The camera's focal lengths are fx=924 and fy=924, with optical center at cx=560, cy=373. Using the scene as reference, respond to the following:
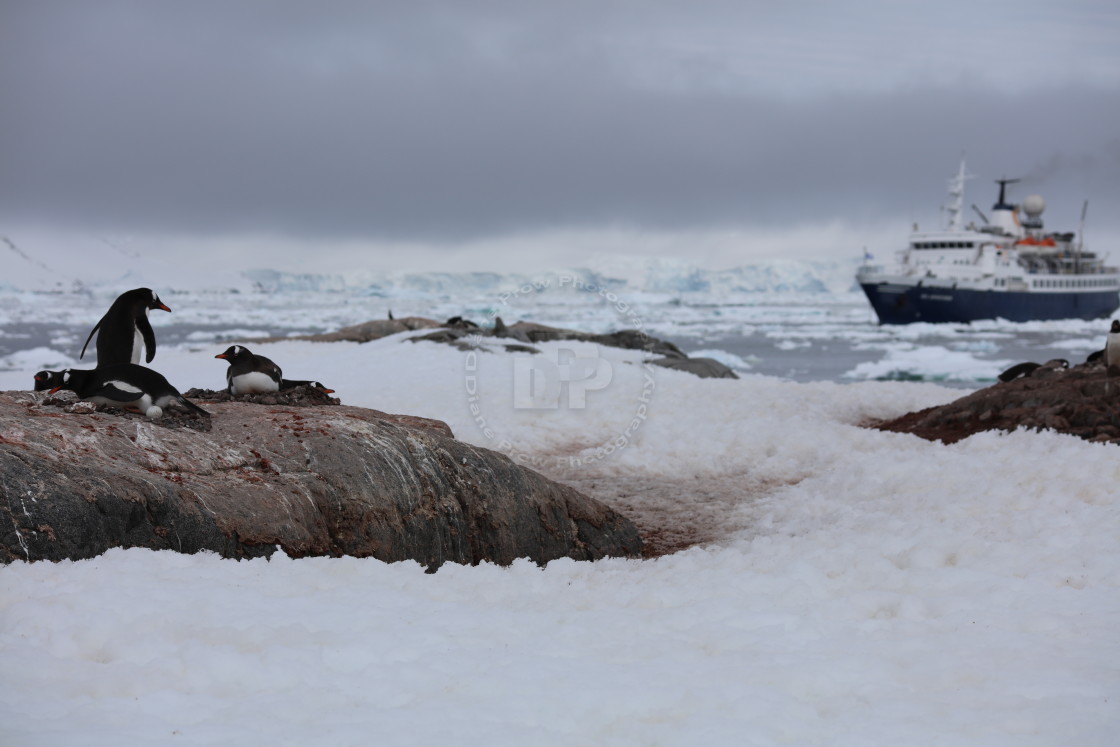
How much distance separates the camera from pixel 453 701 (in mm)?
2926

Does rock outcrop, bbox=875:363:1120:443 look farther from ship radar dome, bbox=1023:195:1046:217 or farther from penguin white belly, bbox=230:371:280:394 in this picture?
ship radar dome, bbox=1023:195:1046:217

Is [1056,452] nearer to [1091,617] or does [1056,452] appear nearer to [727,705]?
[1091,617]

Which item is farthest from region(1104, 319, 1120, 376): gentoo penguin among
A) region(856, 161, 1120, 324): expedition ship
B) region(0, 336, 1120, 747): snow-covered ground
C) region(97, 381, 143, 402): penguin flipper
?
region(856, 161, 1120, 324): expedition ship

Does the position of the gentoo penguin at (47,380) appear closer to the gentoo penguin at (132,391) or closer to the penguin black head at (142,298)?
the gentoo penguin at (132,391)

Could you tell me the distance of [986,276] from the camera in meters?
51.9

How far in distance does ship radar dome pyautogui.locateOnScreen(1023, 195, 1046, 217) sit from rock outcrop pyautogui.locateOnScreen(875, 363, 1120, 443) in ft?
180

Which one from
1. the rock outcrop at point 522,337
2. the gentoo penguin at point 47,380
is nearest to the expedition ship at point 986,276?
the rock outcrop at point 522,337

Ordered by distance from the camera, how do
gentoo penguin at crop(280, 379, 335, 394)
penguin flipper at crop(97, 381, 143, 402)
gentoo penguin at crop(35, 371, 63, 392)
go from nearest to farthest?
1. penguin flipper at crop(97, 381, 143, 402)
2. gentoo penguin at crop(35, 371, 63, 392)
3. gentoo penguin at crop(280, 379, 335, 394)

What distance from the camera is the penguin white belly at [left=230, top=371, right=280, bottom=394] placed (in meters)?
6.38

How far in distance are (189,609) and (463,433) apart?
655 centimetres

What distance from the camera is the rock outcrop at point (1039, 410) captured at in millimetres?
8961

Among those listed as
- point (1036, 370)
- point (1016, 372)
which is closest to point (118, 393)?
point (1036, 370)
